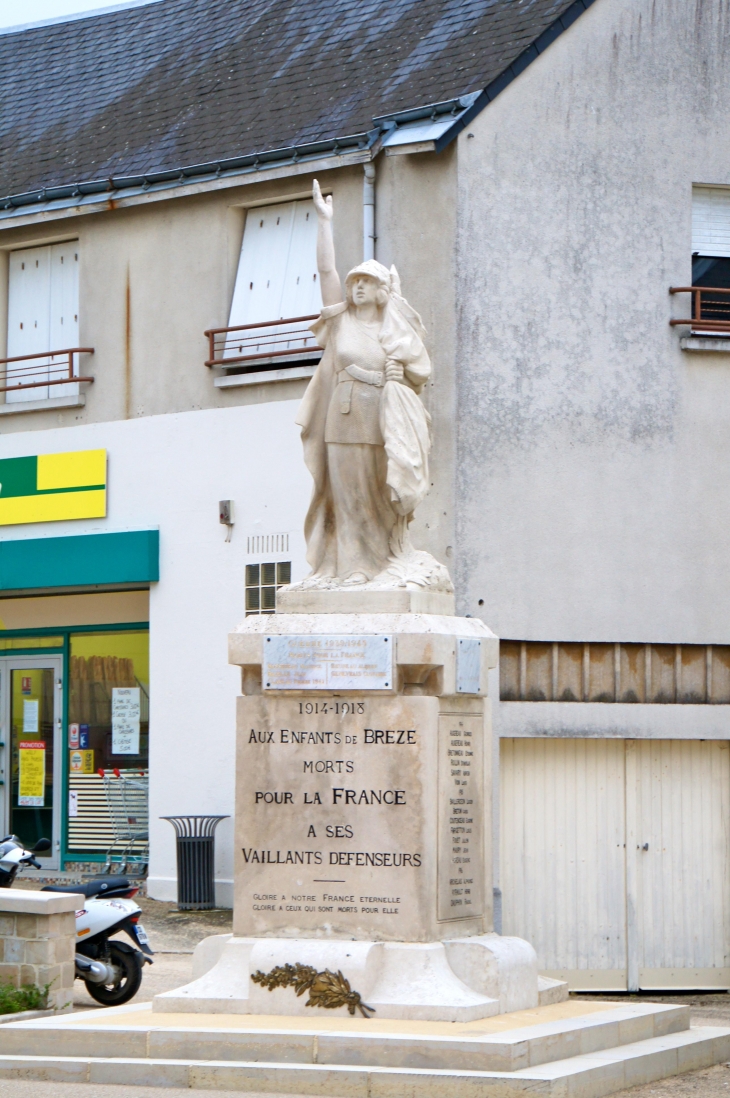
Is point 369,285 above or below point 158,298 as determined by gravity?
below

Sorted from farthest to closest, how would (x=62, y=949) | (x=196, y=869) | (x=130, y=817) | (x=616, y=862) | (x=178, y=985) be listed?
(x=130, y=817)
(x=196, y=869)
(x=616, y=862)
(x=178, y=985)
(x=62, y=949)

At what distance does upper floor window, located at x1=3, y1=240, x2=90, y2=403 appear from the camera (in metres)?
19.1

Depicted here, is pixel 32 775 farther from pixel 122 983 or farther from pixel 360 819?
pixel 360 819

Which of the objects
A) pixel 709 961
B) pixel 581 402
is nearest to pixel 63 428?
pixel 581 402

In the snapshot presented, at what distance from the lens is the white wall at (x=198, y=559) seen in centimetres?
1714

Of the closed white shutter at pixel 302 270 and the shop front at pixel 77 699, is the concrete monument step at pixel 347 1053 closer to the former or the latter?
the shop front at pixel 77 699

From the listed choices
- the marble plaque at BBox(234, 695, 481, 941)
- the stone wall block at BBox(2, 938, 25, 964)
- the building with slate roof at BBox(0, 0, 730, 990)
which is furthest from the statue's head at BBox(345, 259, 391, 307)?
the building with slate roof at BBox(0, 0, 730, 990)

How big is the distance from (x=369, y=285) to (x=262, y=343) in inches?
297

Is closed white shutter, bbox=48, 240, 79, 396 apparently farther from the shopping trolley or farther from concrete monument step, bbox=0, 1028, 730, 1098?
concrete monument step, bbox=0, 1028, 730, 1098

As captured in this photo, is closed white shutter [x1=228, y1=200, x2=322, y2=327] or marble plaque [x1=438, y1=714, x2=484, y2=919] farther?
closed white shutter [x1=228, y1=200, x2=322, y2=327]

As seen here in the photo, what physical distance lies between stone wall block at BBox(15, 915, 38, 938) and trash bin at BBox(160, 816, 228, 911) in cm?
544

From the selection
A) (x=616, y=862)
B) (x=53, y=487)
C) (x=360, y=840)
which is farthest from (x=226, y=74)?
(x=360, y=840)

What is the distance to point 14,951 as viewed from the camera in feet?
37.7

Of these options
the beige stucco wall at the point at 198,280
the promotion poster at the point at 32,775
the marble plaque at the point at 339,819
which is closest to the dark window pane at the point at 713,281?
the beige stucco wall at the point at 198,280
